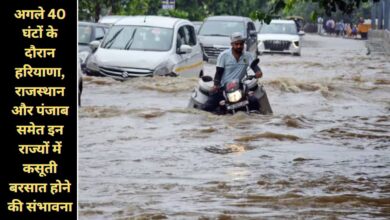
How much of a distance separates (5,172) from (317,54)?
1461 inches

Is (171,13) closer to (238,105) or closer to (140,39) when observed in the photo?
(140,39)

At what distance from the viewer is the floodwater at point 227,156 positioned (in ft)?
32.0

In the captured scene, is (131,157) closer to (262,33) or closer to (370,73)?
(370,73)

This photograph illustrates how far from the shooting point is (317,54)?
4309 cm

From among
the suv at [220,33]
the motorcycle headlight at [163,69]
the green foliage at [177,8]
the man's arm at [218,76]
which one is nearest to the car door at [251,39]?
the suv at [220,33]

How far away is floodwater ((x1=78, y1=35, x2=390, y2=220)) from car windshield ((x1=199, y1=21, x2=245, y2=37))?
10542mm

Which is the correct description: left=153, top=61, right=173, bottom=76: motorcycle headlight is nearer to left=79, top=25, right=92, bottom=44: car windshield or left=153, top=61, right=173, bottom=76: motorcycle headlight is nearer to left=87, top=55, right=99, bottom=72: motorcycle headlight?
left=87, top=55, right=99, bottom=72: motorcycle headlight

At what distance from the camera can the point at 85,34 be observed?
84.5 ft

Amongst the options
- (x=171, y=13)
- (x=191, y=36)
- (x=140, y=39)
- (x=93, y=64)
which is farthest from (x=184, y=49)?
(x=171, y=13)

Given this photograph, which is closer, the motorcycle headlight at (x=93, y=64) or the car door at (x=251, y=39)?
the motorcycle headlight at (x=93, y=64)

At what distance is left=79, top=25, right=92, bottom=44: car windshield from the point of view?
2550 cm

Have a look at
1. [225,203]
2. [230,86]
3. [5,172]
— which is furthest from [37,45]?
[230,86]

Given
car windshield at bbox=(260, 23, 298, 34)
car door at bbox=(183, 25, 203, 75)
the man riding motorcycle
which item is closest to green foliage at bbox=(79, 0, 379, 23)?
car windshield at bbox=(260, 23, 298, 34)

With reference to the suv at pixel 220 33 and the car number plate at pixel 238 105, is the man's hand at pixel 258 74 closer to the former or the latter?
the car number plate at pixel 238 105
